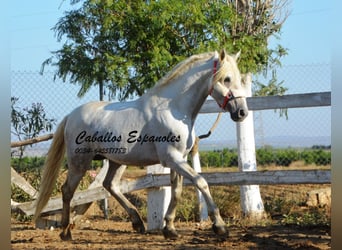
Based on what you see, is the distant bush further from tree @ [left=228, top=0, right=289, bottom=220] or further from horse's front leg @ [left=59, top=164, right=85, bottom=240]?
horse's front leg @ [left=59, top=164, right=85, bottom=240]

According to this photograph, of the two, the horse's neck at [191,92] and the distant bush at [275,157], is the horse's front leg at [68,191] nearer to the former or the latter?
the horse's neck at [191,92]

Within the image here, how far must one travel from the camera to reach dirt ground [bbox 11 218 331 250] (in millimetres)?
4457

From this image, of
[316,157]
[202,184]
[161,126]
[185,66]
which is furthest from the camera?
[316,157]

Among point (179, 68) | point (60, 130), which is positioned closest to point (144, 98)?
point (179, 68)

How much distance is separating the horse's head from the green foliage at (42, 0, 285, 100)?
130 centimetres

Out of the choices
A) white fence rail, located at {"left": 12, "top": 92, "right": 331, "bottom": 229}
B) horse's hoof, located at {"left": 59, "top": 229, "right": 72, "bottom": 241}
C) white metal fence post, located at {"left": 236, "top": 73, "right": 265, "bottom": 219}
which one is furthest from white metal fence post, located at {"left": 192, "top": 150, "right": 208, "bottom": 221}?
horse's hoof, located at {"left": 59, "top": 229, "right": 72, "bottom": 241}

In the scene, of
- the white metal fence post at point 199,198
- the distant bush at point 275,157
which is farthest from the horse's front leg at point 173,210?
the distant bush at point 275,157

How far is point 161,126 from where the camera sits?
4.41 metres

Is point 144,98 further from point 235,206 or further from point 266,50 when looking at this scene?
point 235,206

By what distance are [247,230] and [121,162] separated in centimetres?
157

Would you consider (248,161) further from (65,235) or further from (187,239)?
(65,235)

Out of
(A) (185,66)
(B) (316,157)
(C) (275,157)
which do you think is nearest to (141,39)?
(A) (185,66)

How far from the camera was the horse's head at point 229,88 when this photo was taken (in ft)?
13.9

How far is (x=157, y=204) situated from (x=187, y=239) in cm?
99
